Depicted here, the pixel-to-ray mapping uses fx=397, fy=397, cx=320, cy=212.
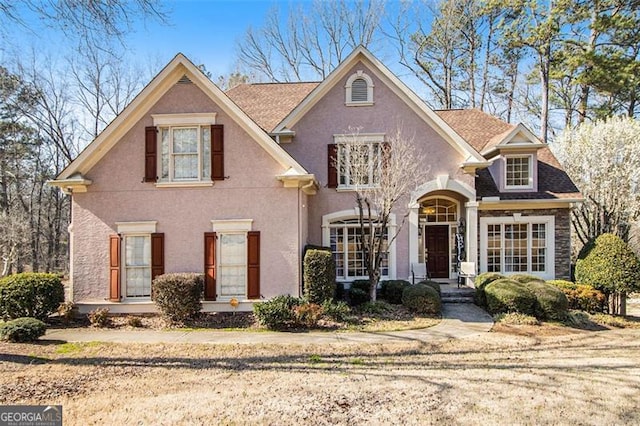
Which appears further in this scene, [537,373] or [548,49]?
[548,49]

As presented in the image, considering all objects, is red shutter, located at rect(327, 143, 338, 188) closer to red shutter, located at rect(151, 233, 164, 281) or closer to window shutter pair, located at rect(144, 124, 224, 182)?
window shutter pair, located at rect(144, 124, 224, 182)

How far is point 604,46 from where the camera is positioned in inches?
912

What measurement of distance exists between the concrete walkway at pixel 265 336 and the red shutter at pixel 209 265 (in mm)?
1433

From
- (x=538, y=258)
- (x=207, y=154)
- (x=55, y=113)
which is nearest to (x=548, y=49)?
(x=538, y=258)

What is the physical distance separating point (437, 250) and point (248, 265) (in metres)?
8.02

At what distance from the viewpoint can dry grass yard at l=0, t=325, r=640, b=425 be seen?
205 inches

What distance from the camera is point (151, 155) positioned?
1159 centimetres

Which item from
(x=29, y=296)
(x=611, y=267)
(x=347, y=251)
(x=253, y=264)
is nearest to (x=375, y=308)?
(x=347, y=251)

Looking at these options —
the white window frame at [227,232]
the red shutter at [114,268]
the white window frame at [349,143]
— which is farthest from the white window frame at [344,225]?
the red shutter at [114,268]

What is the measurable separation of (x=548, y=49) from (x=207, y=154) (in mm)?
21731

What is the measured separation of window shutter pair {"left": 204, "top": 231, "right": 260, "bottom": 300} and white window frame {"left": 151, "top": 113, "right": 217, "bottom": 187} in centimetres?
167

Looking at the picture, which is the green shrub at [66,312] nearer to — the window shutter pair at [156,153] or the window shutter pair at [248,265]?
the window shutter pair at [248,265]

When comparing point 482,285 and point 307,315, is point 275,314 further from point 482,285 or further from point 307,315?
point 482,285

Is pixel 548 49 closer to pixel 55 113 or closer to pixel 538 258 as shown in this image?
pixel 538 258
